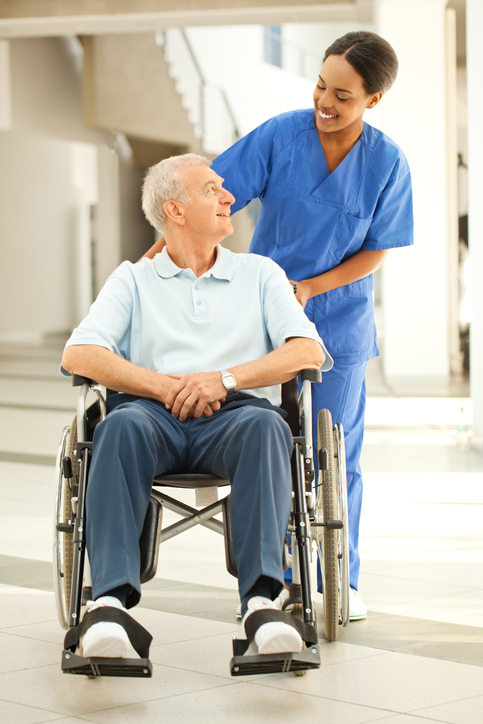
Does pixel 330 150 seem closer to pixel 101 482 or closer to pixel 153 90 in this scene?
pixel 101 482

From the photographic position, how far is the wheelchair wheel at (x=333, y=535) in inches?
70.2

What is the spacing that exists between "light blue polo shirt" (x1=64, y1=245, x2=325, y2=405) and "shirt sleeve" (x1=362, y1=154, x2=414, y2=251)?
0.36 meters

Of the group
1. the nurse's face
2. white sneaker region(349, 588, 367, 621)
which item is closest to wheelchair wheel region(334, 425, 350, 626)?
white sneaker region(349, 588, 367, 621)

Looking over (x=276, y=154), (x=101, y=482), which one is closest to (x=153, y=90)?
(x=276, y=154)

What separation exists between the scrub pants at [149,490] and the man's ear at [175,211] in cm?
51

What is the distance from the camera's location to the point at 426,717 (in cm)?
146

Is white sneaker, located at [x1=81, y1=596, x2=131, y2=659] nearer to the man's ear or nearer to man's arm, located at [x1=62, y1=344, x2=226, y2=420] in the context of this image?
man's arm, located at [x1=62, y1=344, x2=226, y2=420]

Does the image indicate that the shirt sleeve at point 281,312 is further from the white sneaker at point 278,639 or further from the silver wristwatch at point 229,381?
the white sneaker at point 278,639

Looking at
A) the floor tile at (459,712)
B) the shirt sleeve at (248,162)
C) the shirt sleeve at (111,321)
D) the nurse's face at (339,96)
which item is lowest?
the floor tile at (459,712)

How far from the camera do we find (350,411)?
222 cm

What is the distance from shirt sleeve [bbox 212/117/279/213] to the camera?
219cm

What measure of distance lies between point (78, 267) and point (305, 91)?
7.80 meters

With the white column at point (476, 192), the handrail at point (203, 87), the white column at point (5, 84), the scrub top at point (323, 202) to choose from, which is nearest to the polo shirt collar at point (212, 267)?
the scrub top at point (323, 202)

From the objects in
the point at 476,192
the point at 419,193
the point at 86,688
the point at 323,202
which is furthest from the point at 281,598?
the point at 419,193
